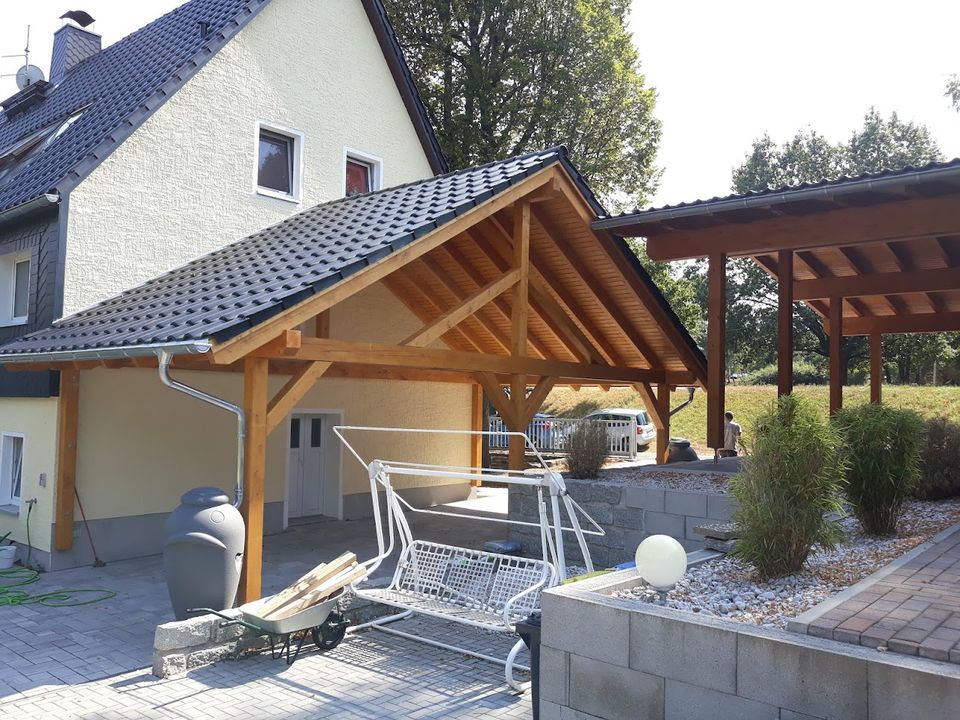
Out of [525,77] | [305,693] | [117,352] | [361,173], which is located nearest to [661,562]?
[305,693]

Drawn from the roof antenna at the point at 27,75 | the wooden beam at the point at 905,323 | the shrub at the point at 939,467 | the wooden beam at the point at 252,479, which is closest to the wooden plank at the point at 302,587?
the wooden beam at the point at 252,479

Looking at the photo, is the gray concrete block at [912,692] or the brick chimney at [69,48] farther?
the brick chimney at [69,48]

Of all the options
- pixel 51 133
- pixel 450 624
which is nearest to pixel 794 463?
pixel 450 624

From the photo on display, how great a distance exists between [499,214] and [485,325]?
3.15 meters

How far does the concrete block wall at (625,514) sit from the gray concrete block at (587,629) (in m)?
3.85

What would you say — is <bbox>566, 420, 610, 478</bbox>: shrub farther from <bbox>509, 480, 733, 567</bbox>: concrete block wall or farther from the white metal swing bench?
the white metal swing bench

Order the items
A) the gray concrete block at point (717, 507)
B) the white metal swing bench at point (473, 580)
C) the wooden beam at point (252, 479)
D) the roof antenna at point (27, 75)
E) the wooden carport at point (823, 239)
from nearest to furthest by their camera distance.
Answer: the white metal swing bench at point (473, 580) < the wooden beam at point (252, 479) < the gray concrete block at point (717, 507) < the wooden carport at point (823, 239) < the roof antenna at point (27, 75)

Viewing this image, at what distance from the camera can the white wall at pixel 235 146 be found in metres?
10.0

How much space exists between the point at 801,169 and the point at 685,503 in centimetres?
3292

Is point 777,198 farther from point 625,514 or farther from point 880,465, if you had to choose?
point 625,514

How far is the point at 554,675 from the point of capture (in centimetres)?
451

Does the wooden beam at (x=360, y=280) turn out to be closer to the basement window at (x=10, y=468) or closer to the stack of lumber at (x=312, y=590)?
the stack of lumber at (x=312, y=590)

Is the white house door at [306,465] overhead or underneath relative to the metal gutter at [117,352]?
underneath

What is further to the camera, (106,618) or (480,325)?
(480,325)
